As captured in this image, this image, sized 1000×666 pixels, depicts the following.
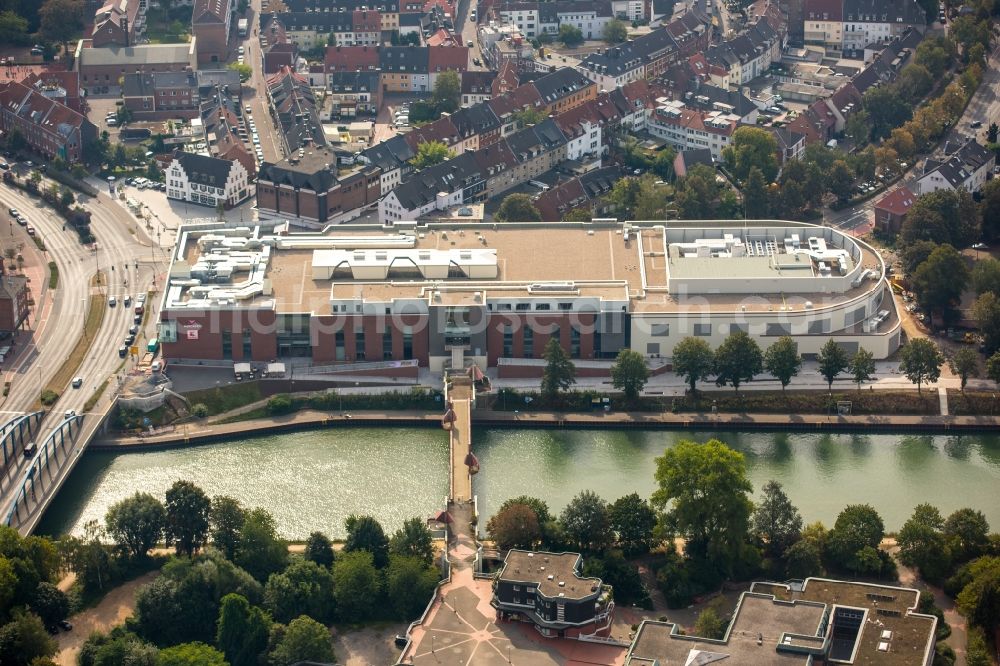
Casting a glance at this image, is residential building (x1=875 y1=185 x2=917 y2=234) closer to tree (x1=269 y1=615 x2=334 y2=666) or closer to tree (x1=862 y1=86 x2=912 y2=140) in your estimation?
tree (x1=862 y1=86 x2=912 y2=140)

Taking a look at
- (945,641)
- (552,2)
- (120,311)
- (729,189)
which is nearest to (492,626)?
(945,641)

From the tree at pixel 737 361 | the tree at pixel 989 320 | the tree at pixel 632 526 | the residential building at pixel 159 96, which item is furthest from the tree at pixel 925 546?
the residential building at pixel 159 96

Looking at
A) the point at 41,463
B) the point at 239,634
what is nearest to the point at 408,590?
the point at 239,634

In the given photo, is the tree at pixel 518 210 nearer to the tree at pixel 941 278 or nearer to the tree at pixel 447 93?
the tree at pixel 447 93

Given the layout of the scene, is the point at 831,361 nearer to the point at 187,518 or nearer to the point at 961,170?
the point at 961,170

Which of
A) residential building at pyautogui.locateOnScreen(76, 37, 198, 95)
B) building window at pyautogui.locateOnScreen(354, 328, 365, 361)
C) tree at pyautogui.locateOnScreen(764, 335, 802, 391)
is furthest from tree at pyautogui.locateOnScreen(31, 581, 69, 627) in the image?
residential building at pyautogui.locateOnScreen(76, 37, 198, 95)

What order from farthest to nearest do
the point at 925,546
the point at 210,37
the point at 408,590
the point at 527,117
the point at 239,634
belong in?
the point at 210,37 < the point at 527,117 < the point at 925,546 < the point at 408,590 < the point at 239,634

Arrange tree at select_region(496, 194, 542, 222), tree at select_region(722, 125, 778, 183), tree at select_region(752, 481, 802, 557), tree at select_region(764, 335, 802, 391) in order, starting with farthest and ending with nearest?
tree at select_region(722, 125, 778, 183)
tree at select_region(496, 194, 542, 222)
tree at select_region(764, 335, 802, 391)
tree at select_region(752, 481, 802, 557)
